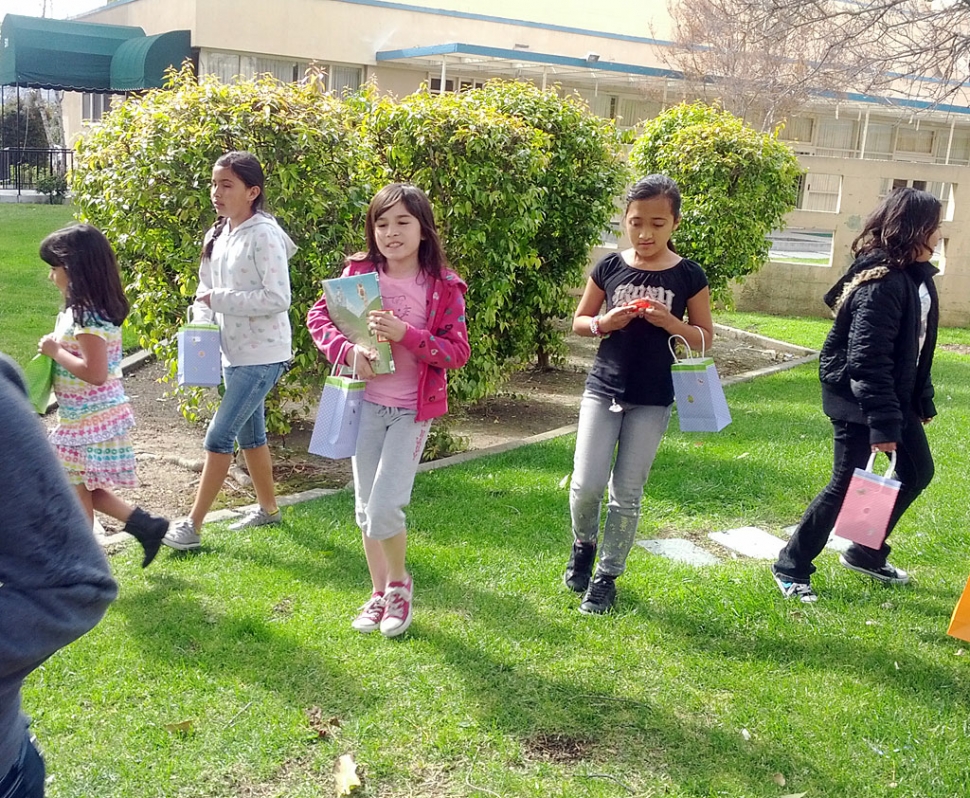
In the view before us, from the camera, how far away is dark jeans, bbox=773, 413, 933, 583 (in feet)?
13.8

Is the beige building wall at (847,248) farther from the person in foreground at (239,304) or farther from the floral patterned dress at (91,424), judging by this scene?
the floral patterned dress at (91,424)

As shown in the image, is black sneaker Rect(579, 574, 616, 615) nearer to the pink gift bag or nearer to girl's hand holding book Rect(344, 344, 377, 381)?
the pink gift bag

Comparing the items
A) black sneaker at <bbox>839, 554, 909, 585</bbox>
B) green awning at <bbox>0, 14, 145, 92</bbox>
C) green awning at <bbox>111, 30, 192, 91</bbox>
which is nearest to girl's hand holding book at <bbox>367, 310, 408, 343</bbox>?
black sneaker at <bbox>839, 554, 909, 585</bbox>

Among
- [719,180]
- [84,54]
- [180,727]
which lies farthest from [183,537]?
[84,54]

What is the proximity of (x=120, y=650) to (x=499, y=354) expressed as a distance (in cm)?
483

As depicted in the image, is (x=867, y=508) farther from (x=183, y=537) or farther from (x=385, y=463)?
(x=183, y=537)

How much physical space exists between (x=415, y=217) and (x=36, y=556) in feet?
8.64

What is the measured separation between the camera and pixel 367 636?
3846 millimetres

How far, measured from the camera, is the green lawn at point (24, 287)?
944 cm

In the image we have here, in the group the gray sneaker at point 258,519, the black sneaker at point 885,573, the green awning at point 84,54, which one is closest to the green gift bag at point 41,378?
the gray sneaker at point 258,519

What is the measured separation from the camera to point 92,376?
402cm

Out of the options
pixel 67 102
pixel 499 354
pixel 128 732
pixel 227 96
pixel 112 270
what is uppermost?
pixel 67 102

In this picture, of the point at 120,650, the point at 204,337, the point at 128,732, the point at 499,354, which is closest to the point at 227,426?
the point at 204,337

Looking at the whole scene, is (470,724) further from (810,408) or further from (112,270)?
(810,408)
